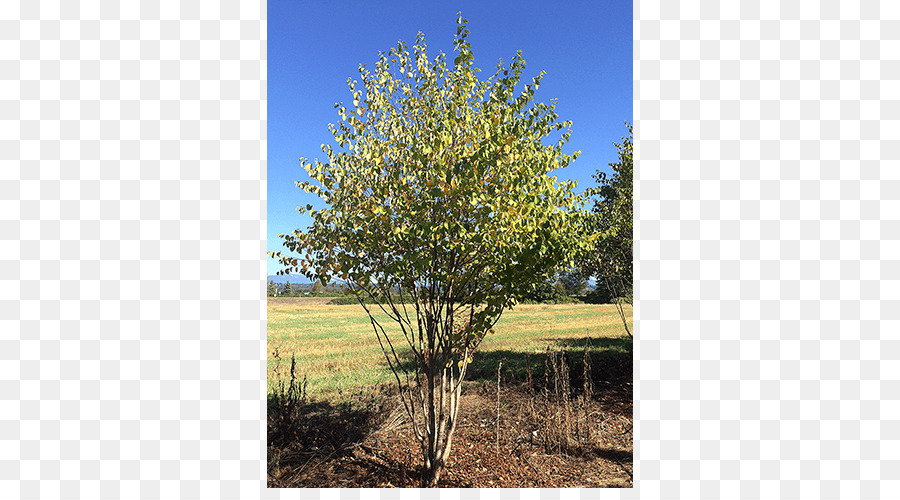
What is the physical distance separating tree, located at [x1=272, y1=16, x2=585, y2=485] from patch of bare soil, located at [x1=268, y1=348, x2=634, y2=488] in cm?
55

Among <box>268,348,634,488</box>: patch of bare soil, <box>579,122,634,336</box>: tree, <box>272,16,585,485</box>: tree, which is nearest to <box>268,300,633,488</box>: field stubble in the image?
<box>268,348,634,488</box>: patch of bare soil

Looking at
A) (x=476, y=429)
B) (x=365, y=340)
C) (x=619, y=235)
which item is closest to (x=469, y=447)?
(x=476, y=429)

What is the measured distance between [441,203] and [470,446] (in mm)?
2435

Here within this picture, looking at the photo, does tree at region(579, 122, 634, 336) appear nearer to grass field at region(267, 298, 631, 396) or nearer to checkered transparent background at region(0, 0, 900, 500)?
grass field at region(267, 298, 631, 396)

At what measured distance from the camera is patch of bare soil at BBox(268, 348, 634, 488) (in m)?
3.38
